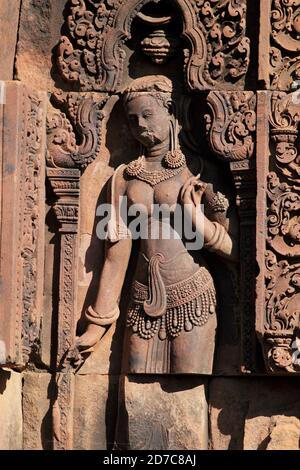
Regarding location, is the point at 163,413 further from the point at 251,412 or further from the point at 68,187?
the point at 68,187

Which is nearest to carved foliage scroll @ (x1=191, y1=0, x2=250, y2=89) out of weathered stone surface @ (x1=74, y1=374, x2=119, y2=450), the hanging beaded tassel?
the hanging beaded tassel

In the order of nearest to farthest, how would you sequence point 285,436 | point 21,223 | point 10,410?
point 285,436, point 21,223, point 10,410

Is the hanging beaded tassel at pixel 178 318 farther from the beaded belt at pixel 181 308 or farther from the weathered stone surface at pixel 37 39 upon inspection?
the weathered stone surface at pixel 37 39

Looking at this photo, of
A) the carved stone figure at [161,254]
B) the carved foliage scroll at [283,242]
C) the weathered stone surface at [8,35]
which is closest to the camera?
the carved foliage scroll at [283,242]

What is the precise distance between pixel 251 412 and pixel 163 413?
56 centimetres

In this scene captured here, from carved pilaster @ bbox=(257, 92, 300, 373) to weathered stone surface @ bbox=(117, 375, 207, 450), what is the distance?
606 millimetres

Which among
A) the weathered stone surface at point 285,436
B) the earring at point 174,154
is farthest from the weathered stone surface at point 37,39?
the weathered stone surface at point 285,436

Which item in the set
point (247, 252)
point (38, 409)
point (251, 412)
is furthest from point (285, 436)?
point (38, 409)

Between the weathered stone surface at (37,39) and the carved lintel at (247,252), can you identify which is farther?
the weathered stone surface at (37,39)

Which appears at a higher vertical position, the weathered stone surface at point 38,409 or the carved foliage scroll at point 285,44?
the carved foliage scroll at point 285,44

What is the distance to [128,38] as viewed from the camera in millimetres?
12789

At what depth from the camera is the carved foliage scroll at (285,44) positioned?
1256 cm

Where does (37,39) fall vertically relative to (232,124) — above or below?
above

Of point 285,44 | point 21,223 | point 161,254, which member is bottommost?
point 161,254
